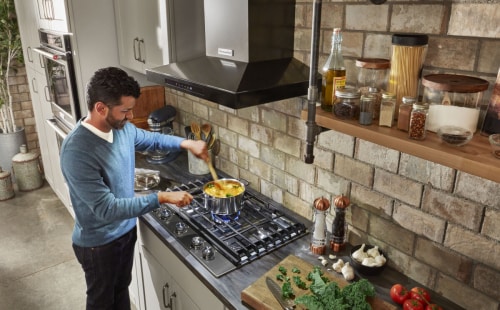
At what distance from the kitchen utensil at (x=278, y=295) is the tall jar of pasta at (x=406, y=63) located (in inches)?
28.1

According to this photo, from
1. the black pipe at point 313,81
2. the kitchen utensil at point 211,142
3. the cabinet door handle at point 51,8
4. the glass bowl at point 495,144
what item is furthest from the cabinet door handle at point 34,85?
the glass bowl at point 495,144

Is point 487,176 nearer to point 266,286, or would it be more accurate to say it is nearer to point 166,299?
point 266,286

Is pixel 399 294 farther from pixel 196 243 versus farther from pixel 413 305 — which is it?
pixel 196 243

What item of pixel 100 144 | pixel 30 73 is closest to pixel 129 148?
pixel 100 144

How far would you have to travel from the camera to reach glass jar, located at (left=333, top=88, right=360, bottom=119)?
1.27 m

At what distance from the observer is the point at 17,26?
4.13 meters

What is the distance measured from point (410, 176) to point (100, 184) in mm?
1274

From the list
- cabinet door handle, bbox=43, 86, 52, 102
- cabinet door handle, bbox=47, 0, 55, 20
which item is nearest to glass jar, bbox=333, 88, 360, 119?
cabinet door handle, bbox=47, 0, 55, 20

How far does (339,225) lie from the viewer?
5.50ft

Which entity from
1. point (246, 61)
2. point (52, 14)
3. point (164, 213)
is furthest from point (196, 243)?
point (52, 14)

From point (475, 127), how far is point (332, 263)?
82 cm

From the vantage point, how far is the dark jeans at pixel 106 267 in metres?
1.96

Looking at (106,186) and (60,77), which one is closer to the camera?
(106,186)

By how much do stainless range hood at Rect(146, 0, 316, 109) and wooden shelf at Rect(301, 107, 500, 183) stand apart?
33 centimetres
